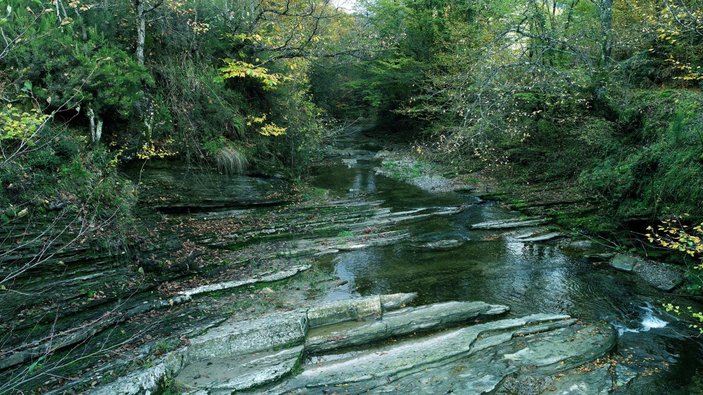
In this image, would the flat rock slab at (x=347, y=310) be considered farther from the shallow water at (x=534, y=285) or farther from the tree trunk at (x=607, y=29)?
the tree trunk at (x=607, y=29)

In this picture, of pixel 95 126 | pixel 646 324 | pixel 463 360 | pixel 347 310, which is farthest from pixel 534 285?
pixel 95 126

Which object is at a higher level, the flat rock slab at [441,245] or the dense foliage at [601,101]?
the dense foliage at [601,101]

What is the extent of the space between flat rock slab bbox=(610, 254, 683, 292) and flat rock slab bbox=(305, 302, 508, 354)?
3055mm

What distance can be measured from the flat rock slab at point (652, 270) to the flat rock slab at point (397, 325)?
305 cm

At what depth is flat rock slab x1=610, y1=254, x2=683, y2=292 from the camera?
7156mm

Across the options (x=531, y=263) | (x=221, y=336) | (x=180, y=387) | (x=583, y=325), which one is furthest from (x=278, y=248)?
(x=583, y=325)

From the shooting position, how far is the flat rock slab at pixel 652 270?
716 cm

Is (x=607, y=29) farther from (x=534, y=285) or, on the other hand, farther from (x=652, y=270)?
(x=534, y=285)

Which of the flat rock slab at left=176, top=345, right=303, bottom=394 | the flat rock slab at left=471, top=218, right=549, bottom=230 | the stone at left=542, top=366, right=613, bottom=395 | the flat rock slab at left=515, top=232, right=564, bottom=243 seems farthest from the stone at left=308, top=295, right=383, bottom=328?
the flat rock slab at left=471, top=218, right=549, bottom=230

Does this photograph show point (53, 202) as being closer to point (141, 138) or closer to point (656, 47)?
point (141, 138)

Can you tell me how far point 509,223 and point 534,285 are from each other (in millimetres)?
3619

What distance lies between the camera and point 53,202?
6.09m

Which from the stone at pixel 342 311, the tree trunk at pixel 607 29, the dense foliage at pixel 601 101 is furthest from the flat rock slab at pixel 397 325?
the tree trunk at pixel 607 29

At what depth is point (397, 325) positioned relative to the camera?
591 centimetres
